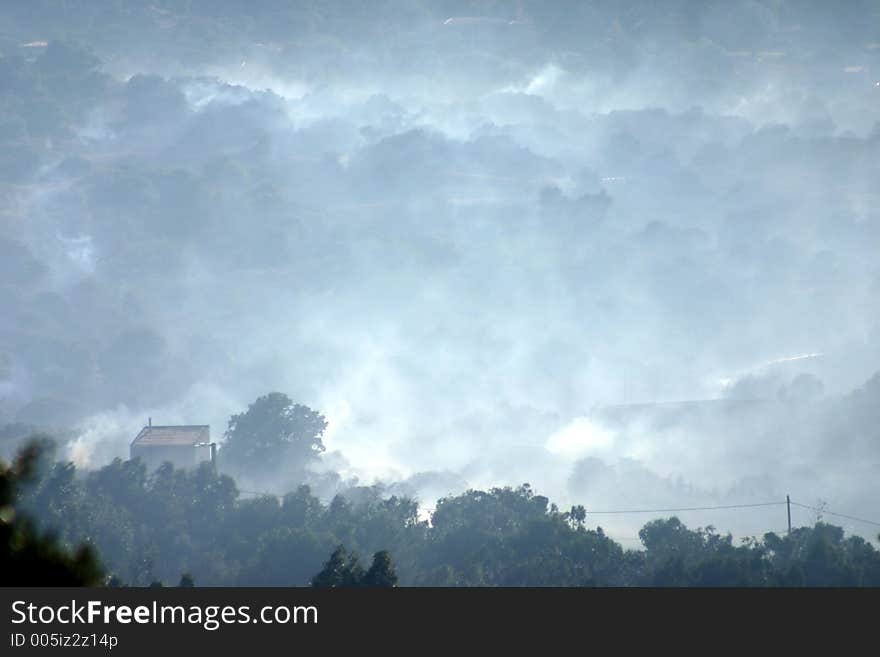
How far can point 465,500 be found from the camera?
8762cm

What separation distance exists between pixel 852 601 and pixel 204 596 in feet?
51.4

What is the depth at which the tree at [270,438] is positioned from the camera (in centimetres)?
12219

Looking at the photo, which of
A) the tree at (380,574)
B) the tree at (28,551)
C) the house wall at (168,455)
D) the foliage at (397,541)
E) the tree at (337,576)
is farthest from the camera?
Result: the house wall at (168,455)

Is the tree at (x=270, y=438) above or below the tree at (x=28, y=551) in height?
above

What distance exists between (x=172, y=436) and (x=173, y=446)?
7.52 ft

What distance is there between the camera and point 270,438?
123438 millimetres

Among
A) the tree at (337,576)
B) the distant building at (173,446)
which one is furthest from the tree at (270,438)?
the tree at (337,576)

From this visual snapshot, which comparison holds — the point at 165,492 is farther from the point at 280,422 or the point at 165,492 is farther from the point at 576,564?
the point at 576,564

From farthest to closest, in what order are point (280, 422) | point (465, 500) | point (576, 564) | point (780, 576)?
point (280, 422), point (465, 500), point (576, 564), point (780, 576)

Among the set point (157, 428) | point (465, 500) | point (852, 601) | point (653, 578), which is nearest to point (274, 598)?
point (852, 601)

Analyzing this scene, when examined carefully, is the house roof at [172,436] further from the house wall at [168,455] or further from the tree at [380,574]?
the tree at [380,574]

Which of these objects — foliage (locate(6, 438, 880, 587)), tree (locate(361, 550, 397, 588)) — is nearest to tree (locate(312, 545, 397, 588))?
tree (locate(361, 550, 397, 588))

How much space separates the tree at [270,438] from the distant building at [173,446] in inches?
263

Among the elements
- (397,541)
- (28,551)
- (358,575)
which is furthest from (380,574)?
(397,541)
